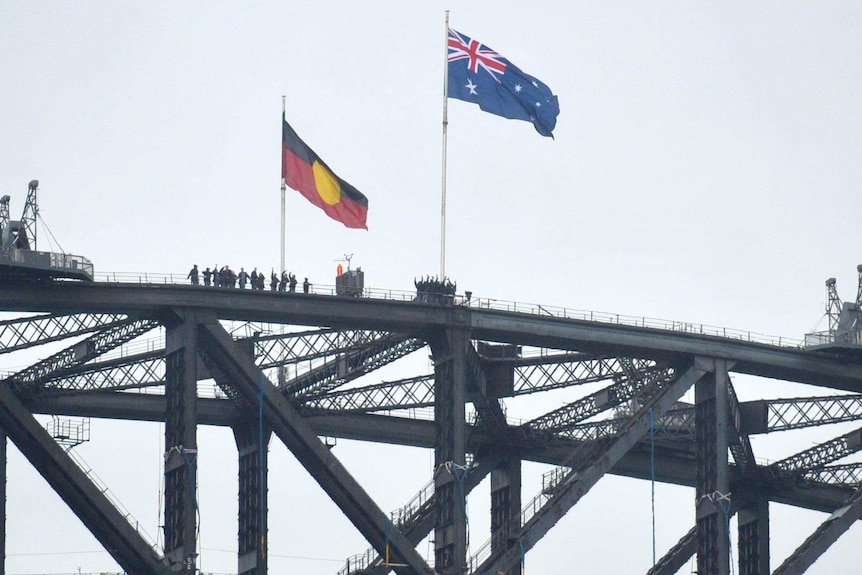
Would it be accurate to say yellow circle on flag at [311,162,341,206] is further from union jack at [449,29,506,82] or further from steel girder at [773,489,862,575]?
steel girder at [773,489,862,575]

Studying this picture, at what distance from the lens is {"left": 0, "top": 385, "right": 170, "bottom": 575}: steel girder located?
406ft

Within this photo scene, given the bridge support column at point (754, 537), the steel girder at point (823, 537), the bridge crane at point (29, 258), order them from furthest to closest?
the bridge support column at point (754, 537), the steel girder at point (823, 537), the bridge crane at point (29, 258)

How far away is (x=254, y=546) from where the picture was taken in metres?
132

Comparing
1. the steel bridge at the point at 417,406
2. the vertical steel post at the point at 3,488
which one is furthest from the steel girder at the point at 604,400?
the vertical steel post at the point at 3,488

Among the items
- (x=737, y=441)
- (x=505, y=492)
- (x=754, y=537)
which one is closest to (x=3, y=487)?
(x=505, y=492)

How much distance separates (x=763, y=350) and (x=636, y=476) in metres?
14.6

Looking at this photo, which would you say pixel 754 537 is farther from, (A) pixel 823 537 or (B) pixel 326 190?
(B) pixel 326 190

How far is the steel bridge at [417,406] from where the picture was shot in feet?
411

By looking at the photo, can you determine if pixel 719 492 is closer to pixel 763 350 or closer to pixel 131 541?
pixel 763 350

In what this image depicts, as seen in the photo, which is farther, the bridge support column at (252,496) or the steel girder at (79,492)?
the bridge support column at (252,496)

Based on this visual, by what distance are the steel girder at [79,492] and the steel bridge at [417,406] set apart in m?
0.10

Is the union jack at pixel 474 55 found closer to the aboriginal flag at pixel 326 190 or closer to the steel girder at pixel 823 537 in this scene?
the aboriginal flag at pixel 326 190

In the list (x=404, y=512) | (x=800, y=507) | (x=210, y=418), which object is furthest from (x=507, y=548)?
(x=800, y=507)

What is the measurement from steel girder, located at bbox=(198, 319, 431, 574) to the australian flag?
2004 centimetres
